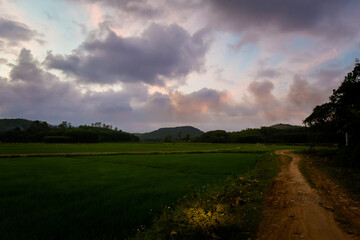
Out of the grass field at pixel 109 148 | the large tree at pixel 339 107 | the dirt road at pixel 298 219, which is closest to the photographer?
the dirt road at pixel 298 219

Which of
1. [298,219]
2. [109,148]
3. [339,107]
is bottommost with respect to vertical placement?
[109,148]

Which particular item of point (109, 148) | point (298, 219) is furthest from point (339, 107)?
point (109, 148)

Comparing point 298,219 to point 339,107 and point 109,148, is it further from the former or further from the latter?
point 109,148

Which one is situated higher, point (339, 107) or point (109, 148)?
point (339, 107)

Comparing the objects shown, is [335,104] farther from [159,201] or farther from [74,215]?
[74,215]

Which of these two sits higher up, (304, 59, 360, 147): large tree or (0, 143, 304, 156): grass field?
(304, 59, 360, 147): large tree

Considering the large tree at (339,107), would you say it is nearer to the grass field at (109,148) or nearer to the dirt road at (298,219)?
the dirt road at (298,219)

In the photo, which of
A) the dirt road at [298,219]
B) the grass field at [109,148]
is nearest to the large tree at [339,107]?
the dirt road at [298,219]

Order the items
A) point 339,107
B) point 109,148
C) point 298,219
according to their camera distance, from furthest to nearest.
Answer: point 109,148, point 339,107, point 298,219

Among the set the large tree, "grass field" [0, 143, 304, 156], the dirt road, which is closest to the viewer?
the dirt road

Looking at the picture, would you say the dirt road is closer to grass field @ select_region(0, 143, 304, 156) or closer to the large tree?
the large tree

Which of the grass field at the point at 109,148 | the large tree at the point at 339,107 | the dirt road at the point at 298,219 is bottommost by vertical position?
the grass field at the point at 109,148

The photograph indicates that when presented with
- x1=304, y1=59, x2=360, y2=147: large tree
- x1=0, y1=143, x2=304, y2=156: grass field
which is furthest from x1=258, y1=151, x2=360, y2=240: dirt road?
x1=0, y1=143, x2=304, y2=156: grass field

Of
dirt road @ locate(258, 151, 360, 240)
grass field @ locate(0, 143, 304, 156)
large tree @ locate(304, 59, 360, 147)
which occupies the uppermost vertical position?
large tree @ locate(304, 59, 360, 147)
